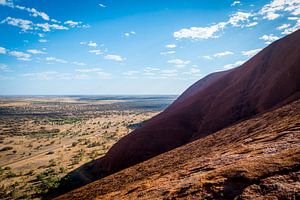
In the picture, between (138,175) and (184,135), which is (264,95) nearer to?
(184,135)

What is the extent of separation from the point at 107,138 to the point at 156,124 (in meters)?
34.1

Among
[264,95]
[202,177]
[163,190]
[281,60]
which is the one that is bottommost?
[163,190]

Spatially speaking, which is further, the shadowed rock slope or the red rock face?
the red rock face

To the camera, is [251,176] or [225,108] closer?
[251,176]

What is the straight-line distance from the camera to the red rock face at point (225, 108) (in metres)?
28.9

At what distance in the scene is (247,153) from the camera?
13.0 metres

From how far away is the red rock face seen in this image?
2888cm

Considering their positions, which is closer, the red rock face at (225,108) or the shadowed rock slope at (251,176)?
the shadowed rock slope at (251,176)

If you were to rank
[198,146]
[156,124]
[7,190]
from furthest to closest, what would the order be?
[156,124] < [7,190] < [198,146]

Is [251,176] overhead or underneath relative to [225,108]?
underneath

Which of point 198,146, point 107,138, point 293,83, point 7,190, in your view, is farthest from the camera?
point 107,138

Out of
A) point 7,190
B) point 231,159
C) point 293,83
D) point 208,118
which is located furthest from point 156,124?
point 231,159

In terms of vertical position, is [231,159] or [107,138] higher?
[231,159]

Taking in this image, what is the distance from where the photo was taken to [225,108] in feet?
109
